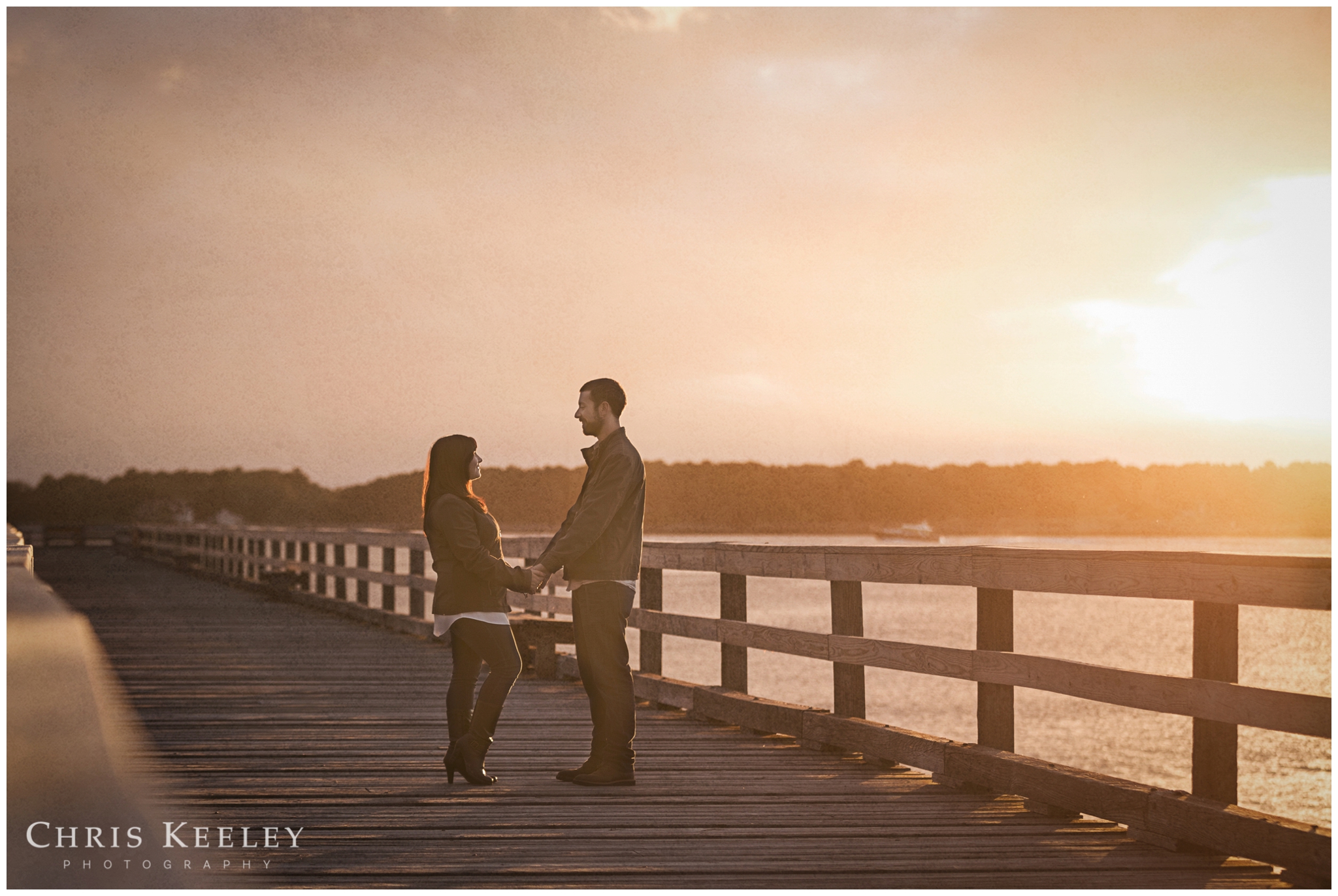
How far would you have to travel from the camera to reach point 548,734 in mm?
7348

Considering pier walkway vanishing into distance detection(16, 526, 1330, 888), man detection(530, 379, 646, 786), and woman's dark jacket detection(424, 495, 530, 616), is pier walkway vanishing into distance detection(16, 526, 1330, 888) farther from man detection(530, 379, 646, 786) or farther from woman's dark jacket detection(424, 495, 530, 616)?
woman's dark jacket detection(424, 495, 530, 616)

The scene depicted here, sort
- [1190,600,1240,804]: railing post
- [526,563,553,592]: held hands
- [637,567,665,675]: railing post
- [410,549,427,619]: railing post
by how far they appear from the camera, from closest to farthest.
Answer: [1190,600,1240,804]: railing post < [526,563,553,592]: held hands < [637,567,665,675]: railing post < [410,549,427,619]: railing post

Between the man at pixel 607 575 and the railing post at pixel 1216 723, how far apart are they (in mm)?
2372

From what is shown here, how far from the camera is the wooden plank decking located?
4203 millimetres

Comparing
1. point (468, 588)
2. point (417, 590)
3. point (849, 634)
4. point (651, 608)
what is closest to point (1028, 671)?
point (849, 634)

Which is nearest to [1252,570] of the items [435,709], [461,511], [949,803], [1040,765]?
[1040,765]

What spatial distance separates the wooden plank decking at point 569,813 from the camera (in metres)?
4.20

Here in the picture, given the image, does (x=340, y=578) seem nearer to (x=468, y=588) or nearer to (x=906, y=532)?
(x=468, y=588)

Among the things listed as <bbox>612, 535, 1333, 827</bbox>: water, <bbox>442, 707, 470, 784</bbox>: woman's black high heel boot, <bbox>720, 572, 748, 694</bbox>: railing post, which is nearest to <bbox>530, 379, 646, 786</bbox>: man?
<bbox>442, 707, 470, 784</bbox>: woman's black high heel boot

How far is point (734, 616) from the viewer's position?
7688 mm

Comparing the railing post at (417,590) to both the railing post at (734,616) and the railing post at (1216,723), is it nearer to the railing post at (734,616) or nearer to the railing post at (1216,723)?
the railing post at (734,616)

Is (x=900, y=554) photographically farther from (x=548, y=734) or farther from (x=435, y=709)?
(x=435, y=709)

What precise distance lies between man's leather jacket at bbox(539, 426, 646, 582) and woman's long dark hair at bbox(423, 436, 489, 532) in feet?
1.60

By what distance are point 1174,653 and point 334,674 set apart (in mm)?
99077
